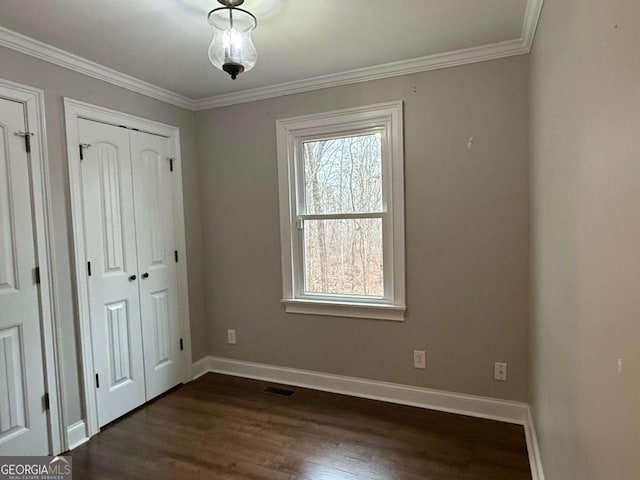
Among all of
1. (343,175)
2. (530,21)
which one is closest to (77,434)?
(343,175)

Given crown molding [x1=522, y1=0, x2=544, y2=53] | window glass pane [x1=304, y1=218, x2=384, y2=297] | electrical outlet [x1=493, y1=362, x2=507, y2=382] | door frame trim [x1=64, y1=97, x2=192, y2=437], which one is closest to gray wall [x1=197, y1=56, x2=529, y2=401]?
electrical outlet [x1=493, y1=362, x2=507, y2=382]

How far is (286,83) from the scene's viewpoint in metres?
2.88

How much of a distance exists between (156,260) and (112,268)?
379 millimetres

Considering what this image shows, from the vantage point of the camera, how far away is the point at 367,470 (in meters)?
2.03

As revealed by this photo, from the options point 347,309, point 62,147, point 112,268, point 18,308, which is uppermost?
point 62,147

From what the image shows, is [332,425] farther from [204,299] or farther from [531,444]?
[204,299]

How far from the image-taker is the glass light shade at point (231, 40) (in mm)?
1758

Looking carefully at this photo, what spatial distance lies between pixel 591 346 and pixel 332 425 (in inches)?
74.7

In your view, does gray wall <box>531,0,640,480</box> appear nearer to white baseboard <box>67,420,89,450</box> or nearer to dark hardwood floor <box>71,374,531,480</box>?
dark hardwood floor <box>71,374,531,480</box>

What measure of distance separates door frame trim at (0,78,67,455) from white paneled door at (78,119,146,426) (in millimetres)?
228

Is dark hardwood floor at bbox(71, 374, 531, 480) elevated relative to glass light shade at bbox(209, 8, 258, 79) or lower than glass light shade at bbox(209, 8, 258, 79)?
lower

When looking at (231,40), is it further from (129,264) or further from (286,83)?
(129,264)

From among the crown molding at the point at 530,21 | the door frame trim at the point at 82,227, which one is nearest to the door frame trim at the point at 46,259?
the door frame trim at the point at 82,227

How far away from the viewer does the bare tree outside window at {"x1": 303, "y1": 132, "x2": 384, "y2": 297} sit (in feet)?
9.14
